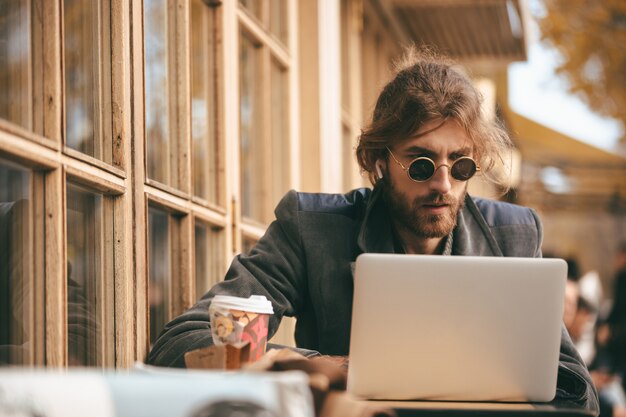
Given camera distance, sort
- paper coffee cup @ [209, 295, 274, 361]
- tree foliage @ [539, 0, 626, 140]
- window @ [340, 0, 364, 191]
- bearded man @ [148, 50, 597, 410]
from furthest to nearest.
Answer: tree foliage @ [539, 0, 626, 140] < window @ [340, 0, 364, 191] < bearded man @ [148, 50, 597, 410] < paper coffee cup @ [209, 295, 274, 361]

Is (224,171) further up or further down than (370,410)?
further up

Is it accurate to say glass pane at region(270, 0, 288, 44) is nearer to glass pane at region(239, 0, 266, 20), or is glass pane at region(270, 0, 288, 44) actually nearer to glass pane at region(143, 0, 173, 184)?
glass pane at region(239, 0, 266, 20)

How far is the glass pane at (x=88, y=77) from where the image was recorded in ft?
8.30

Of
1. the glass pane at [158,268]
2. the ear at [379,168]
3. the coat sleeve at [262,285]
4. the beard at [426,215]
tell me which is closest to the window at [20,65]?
the coat sleeve at [262,285]

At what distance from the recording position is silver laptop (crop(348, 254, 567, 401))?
7.47ft

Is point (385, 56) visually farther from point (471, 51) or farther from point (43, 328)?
point (43, 328)

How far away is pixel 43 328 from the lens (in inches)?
92.7

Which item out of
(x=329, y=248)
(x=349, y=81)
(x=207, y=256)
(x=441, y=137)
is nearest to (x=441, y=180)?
(x=441, y=137)

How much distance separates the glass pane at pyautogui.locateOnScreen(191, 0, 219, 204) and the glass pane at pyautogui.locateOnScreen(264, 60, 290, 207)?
3.58 feet

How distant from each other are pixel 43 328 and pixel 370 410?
2.74ft

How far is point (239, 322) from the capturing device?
7.86 ft

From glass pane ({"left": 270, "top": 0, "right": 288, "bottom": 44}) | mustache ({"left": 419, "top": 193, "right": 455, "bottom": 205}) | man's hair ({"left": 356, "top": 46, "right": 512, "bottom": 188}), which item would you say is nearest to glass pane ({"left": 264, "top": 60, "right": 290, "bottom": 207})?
glass pane ({"left": 270, "top": 0, "right": 288, "bottom": 44})

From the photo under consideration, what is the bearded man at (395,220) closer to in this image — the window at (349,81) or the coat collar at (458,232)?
the coat collar at (458,232)

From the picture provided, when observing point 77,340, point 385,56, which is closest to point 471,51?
point 385,56
